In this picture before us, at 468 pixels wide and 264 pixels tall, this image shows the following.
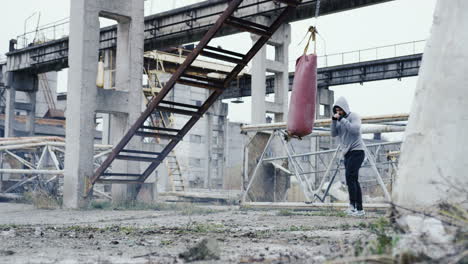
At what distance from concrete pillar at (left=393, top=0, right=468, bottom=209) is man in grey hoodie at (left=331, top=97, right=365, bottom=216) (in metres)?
4.26

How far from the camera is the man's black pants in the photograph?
877 cm

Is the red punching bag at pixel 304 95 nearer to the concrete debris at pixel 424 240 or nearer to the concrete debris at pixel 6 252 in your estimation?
the concrete debris at pixel 424 240

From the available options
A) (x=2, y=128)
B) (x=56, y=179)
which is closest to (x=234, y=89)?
(x=2, y=128)

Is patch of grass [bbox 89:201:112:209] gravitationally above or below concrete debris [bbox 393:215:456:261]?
below

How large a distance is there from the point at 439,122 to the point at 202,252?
1.94 meters

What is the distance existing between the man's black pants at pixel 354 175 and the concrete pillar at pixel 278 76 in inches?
574

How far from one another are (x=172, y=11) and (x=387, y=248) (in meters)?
20.1

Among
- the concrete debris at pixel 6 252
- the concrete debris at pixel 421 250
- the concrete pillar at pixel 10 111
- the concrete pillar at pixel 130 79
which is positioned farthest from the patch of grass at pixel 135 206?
the concrete pillar at pixel 10 111

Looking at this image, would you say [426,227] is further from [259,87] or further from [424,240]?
[259,87]

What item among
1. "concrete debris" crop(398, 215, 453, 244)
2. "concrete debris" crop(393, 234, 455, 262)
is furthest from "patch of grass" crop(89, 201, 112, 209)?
"concrete debris" crop(393, 234, 455, 262)

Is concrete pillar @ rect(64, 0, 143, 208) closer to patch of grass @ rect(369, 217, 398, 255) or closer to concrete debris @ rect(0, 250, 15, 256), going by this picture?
concrete debris @ rect(0, 250, 15, 256)

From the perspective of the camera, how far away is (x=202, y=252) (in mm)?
3912

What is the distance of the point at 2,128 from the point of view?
1542 inches

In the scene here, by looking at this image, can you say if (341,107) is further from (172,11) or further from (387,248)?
(172,11)
